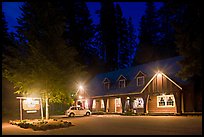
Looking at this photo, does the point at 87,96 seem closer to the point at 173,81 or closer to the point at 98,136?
the point at 173,81

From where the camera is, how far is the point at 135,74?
134 feet

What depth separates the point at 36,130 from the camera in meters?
19.0

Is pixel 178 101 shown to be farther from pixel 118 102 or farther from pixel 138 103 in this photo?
pixel 118 102

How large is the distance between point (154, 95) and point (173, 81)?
3.82 m

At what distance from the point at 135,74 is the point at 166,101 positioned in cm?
808

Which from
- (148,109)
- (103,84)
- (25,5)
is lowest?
(148,109)

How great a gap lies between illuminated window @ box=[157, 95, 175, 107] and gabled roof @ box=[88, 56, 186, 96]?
7.92ft

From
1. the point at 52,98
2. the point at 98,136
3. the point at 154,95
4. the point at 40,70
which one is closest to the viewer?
the point at 98,136

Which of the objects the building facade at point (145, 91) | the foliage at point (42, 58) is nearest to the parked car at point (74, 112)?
the building facade at point (145, 91)

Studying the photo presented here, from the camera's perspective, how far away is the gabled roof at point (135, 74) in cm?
3453

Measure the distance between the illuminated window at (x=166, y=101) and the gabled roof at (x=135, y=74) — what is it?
241 cm

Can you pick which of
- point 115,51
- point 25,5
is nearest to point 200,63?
point 25,5

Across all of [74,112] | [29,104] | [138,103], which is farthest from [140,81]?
[29,104]

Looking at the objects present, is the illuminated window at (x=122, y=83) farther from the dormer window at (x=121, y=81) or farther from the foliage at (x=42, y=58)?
the foliage at (x=42, y=58)
